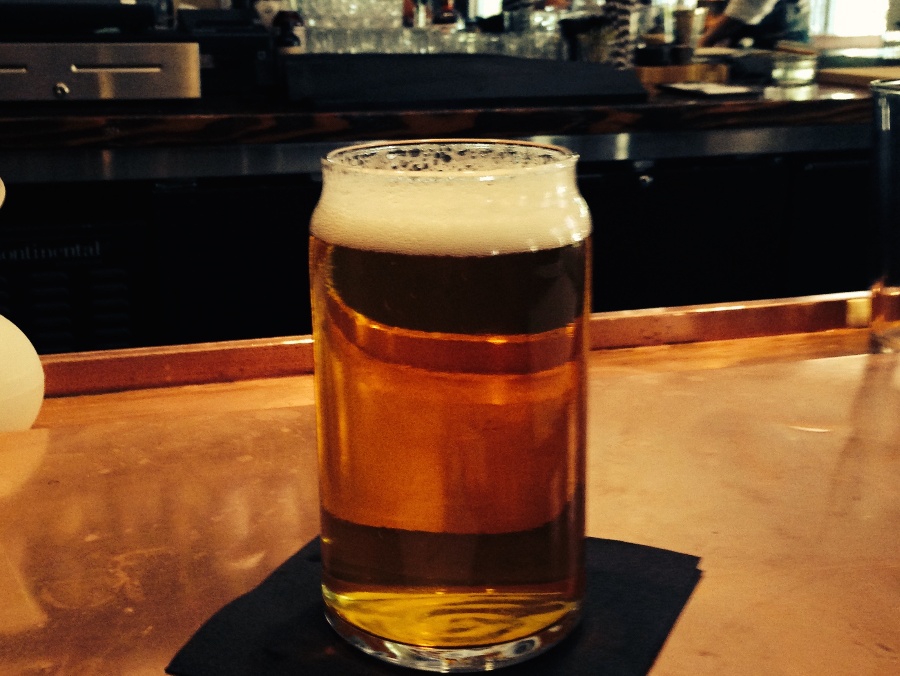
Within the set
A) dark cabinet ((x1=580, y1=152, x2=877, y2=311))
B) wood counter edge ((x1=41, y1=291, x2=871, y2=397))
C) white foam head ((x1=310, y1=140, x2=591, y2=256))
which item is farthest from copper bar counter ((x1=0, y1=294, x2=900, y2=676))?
dark cabinet ((x1=580, y1=152, x2=877, y2=311))

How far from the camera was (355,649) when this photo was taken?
0.42 metres

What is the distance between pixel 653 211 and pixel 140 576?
1805mm

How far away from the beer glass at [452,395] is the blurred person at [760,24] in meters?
3.03

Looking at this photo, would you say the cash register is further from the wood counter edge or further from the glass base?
the glass base

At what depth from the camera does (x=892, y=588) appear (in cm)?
46

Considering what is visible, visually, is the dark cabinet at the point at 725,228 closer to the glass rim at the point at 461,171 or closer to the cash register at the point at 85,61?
the cash register at the point at 85,61

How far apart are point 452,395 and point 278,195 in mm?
1601

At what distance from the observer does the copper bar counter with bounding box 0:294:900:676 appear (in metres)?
0.43

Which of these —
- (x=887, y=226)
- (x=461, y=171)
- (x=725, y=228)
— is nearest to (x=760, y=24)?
(x=725, y=228)

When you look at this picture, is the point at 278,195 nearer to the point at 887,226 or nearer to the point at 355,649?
the point at 887,226

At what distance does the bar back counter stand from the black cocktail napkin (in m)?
1.48

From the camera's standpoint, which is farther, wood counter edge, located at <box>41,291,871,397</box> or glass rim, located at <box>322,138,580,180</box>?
wood counter edge, located at <box>41,291,871,397</box>

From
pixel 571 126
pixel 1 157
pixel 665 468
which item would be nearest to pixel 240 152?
pixel 1 157

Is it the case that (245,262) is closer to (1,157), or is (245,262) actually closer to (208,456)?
(1,157)
